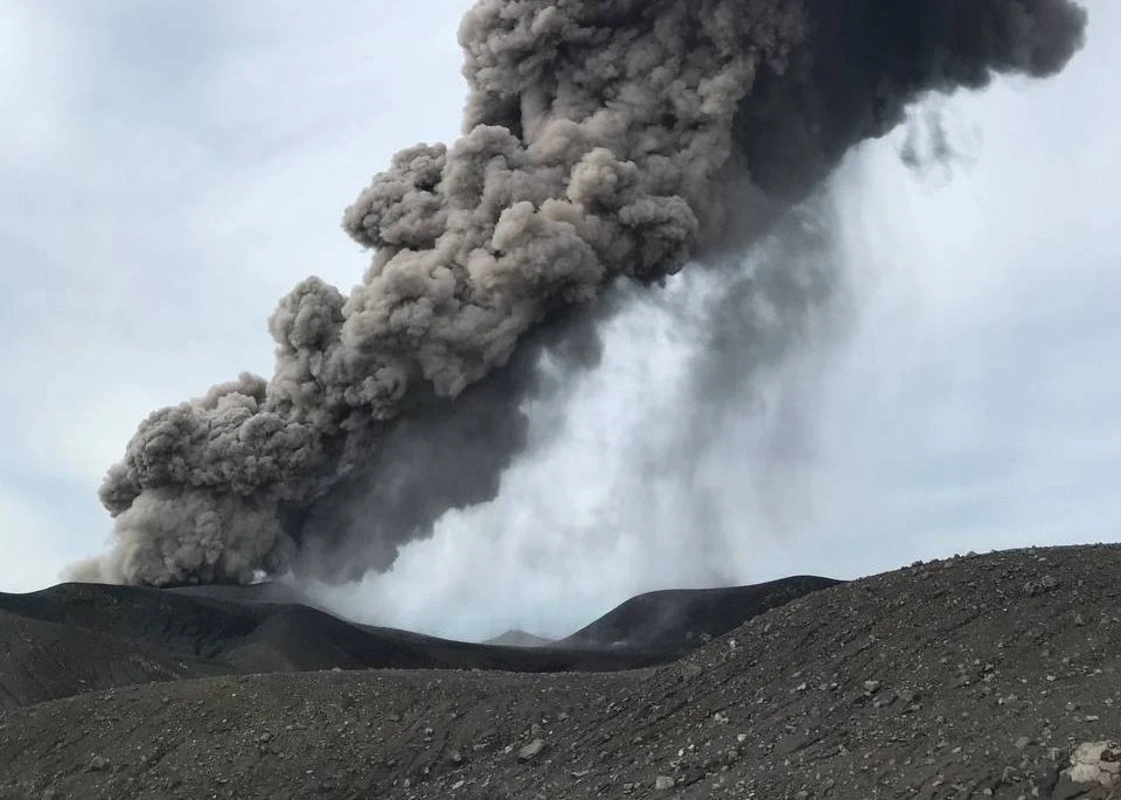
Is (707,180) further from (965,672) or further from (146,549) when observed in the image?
(965,672)

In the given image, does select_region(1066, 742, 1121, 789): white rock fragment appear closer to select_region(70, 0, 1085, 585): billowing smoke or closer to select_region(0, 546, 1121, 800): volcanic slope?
select_region(0, 546, 1121, 800): volcanic slope

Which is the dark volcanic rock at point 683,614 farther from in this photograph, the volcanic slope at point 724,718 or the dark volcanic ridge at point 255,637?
the volcanic slope at point 724,718

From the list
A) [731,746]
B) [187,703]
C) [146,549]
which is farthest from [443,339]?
[731,746]

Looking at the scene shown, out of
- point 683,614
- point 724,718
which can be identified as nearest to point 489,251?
point 683,614

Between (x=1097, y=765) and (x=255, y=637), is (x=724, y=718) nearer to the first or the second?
(x=1097, y=765)

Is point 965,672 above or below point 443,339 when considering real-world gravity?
below

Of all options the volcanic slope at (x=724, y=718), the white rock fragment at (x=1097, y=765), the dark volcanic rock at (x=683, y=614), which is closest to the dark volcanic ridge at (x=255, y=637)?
the dark volcanic rock at (x=683, y=614)
